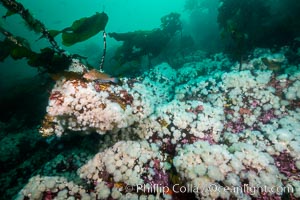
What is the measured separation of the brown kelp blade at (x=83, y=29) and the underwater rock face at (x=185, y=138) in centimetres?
124

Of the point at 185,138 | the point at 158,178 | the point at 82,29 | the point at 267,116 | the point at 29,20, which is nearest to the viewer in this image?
the point at 158,178

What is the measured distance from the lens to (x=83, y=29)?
6.03 m

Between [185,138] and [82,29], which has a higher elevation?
[82,29]

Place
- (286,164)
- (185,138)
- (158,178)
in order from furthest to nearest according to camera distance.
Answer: (185,138)
(158,178)
(286,164)

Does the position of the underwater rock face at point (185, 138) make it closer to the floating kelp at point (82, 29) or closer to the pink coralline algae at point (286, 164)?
the pink coralline algae at point (286, 164)

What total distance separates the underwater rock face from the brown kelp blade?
124 centimetres

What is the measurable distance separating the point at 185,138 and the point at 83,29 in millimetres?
3934

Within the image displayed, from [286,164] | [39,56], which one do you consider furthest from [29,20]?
[286,164]

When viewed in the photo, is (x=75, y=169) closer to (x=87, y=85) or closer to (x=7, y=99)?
(x=87, y=85)

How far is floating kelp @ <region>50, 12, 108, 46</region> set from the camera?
5.69 m

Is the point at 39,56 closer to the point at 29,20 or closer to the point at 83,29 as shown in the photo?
the point at 29,20

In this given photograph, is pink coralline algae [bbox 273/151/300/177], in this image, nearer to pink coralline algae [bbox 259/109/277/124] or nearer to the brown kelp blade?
pink coralline algae [bbox 259/109/277/124]

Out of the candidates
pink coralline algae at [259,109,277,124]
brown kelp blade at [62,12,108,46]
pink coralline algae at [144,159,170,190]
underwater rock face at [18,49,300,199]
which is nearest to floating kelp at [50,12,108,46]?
brown kelp blade at [62,12,108,46]

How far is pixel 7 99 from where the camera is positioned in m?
7.63
